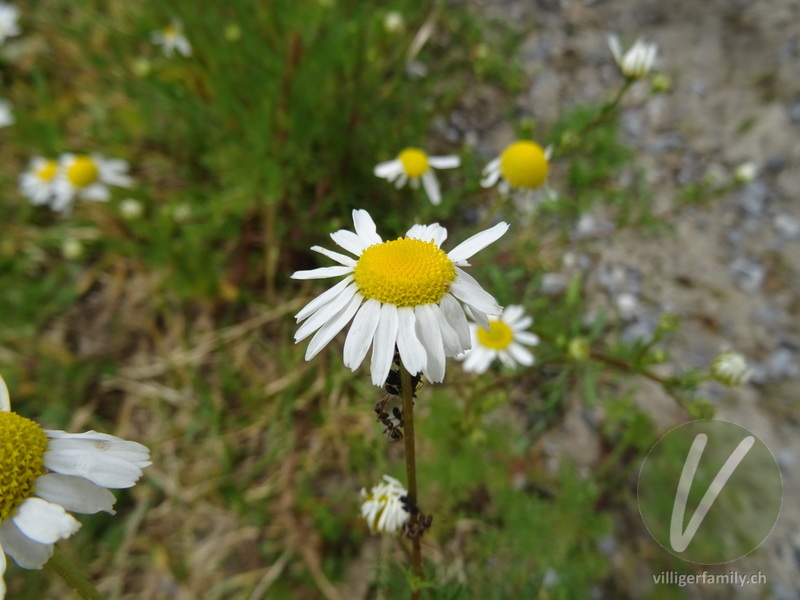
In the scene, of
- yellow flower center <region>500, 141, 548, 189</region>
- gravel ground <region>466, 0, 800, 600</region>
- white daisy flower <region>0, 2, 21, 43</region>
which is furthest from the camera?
white daisy flower <region>0, 2, 21, 43</region>

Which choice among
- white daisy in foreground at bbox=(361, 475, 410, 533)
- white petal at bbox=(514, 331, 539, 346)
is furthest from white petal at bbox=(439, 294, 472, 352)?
white petal at bbox=(514, 331, 539, 346)

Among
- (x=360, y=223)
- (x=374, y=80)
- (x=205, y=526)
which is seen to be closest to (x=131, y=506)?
(x=205, y=526)

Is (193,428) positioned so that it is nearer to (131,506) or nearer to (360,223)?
(131,506)

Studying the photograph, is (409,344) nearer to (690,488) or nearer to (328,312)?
(328,312)

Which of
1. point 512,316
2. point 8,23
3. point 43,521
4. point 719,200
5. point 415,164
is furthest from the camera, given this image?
point 8,23

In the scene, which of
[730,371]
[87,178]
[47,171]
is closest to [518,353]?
[730,371]

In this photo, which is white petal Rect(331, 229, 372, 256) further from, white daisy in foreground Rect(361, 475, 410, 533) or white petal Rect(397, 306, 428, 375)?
white daisy in foreground Rect(361, 475, 410, 533)
